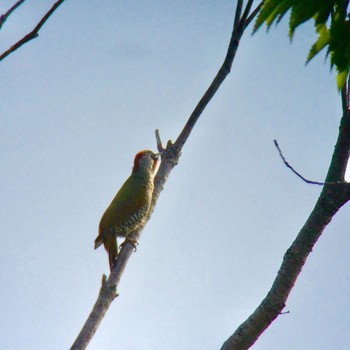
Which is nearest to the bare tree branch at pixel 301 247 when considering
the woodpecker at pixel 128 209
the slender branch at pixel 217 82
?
the slender branch at pixel 217 82

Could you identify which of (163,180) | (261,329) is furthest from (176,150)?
(261,329)

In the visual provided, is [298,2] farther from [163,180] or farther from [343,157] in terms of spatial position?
[163,180]

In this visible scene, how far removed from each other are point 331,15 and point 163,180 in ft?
9.39

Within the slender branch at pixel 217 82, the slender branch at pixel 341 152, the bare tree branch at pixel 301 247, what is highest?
the slender branch at pixel 217 82

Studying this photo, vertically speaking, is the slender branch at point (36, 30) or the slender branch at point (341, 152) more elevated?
the slender branch at point (341, 152)

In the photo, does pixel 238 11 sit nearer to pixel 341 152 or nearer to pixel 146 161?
pixel 341 152

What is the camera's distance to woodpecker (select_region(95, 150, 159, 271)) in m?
6.46

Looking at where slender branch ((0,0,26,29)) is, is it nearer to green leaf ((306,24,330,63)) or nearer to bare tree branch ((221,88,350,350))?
green leaf ((306,24,330,63))

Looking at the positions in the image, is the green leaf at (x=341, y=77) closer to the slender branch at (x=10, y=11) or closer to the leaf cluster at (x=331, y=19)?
the leaf cluster at (x=331, y=19)

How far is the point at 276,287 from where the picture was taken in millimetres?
3102

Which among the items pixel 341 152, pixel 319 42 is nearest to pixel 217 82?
pixel 341 152

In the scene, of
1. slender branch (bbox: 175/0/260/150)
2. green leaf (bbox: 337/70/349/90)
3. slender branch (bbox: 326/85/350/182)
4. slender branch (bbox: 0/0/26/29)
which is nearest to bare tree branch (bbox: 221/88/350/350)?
slender branch (bbox: 326/85/350/182)

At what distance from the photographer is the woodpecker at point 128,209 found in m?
6.46

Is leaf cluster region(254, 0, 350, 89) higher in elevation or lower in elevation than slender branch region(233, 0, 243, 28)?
lower
